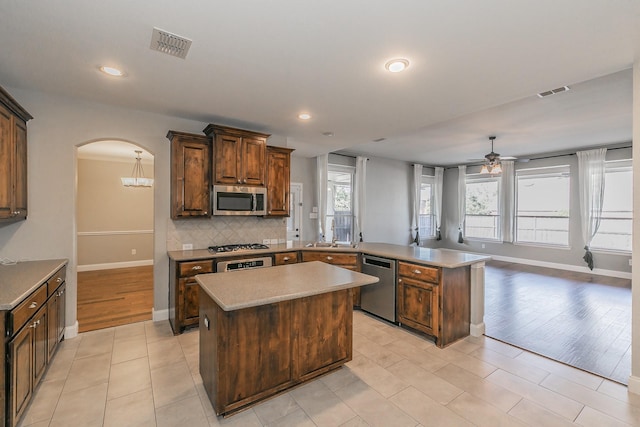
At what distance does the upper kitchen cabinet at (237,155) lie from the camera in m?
3.84

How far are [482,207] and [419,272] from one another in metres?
6.64

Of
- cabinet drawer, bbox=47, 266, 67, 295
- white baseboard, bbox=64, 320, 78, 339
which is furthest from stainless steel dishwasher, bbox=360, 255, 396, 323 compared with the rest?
white baseboard, bbox=64, 320, 78, 339

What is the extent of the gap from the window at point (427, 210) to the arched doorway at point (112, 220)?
767 centimetres

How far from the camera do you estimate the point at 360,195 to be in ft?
24.2

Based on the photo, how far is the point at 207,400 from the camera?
221 centimetres

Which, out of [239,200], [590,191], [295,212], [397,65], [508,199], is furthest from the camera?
[508,199]

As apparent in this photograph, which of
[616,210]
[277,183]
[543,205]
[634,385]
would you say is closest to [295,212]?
[277,183]

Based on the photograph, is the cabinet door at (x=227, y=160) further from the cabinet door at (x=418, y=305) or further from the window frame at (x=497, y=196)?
the window frame at (x=497, y=196)

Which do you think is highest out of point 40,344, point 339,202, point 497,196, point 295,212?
point 497,196

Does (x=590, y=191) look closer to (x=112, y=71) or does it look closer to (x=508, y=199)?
(x=508, y=199)

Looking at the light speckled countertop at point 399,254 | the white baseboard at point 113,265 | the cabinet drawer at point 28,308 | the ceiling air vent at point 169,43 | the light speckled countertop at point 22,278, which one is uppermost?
the ceiling air vent at point 169,43

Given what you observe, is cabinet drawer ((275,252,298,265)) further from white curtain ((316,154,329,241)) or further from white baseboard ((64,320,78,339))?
white curtain ((316,154,329,241))

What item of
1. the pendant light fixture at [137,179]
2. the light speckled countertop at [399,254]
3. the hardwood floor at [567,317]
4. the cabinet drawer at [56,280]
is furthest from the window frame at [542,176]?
the cabinet drawer at [56,280]

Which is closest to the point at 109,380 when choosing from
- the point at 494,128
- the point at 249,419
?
the point at 249,419
